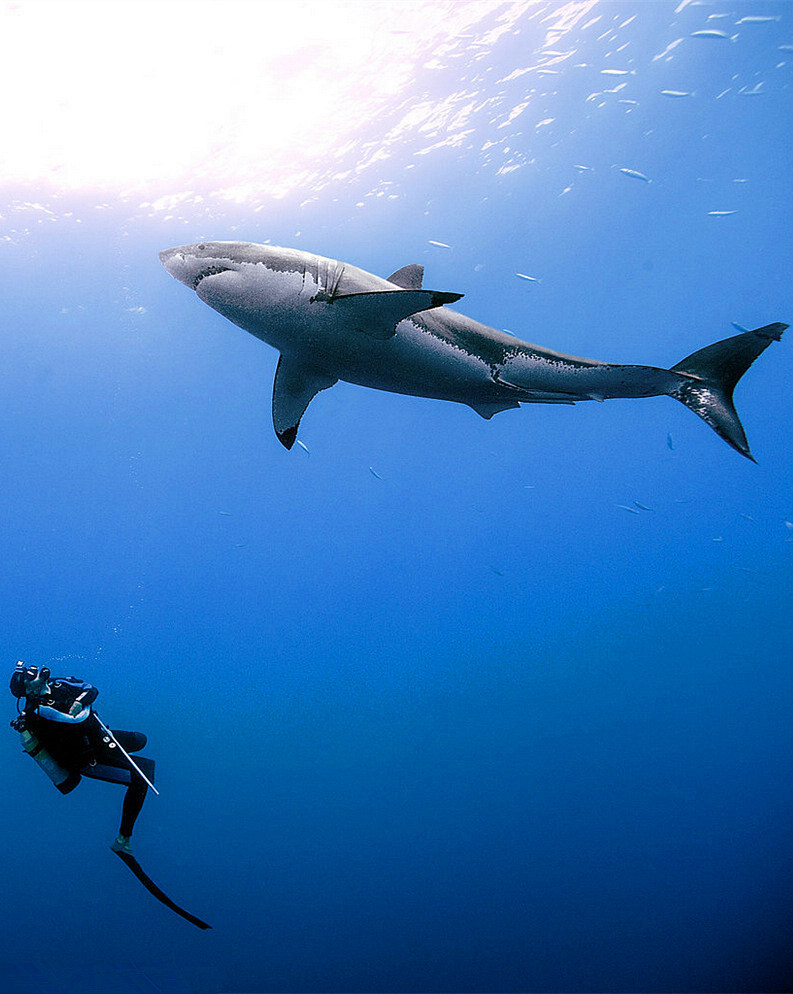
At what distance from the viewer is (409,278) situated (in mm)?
3678

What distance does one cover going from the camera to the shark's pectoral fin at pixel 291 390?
373 centimetres

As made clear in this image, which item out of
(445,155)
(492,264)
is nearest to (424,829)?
(492,264)

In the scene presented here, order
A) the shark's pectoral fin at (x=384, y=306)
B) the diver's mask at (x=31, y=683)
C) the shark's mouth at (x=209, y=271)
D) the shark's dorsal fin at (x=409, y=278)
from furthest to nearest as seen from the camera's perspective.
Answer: the diver's mask at (x=31, y=683) < the shark's dorsal fin at (x=409, y=278) < the shark's mouth at (x=209, y=271) < the shark's pectoral fin at (x=384, y=306)

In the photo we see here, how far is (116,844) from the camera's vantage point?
16.5 feet

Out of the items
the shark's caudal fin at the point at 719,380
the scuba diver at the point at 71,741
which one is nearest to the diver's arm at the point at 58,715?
the scuba diver at the point at 71,741

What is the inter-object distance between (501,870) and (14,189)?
1252 inches

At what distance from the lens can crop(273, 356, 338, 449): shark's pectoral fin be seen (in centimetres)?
373

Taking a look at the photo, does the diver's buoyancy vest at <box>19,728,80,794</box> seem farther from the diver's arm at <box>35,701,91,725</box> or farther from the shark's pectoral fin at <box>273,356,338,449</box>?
the shark's pectoral fin at <box>273,356,338,449</box>

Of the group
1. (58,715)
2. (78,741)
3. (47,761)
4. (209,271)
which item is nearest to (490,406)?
(209,271)

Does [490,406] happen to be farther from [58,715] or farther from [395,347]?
[58,715]

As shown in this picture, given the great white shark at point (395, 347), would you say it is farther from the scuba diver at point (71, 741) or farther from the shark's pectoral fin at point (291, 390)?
the scuba diver at point (71, 741)

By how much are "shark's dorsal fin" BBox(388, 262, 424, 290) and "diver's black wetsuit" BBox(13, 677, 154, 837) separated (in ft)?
15.4

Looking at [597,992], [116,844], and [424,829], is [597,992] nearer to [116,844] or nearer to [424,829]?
[424,829]

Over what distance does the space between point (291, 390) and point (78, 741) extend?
4063 mm
